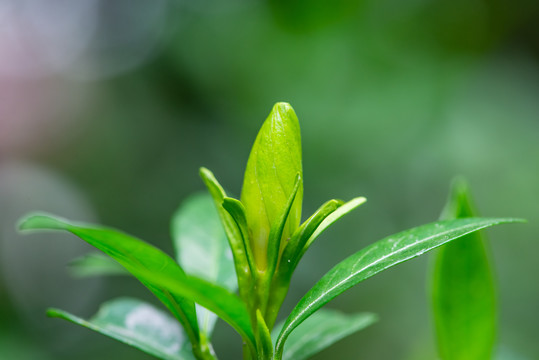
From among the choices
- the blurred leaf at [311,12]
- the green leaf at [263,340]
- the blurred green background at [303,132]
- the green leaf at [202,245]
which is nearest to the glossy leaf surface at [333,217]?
the green leaf at [263,340]

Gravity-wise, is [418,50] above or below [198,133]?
above

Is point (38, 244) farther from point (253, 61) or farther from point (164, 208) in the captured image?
point (253, 61)

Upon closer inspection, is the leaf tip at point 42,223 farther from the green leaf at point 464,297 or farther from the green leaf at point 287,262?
the green leaf at point 464,297

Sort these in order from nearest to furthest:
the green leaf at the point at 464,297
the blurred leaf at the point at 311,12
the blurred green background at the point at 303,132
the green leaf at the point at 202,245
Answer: the green leaf at the point at 464,297
the green leaf at the point at 202,245
the blurred green background at the point at 303,132
the blurred leaf at the point at 311,12

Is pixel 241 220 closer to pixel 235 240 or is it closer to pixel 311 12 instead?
pixel 235 240

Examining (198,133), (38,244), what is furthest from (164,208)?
(38,244)
